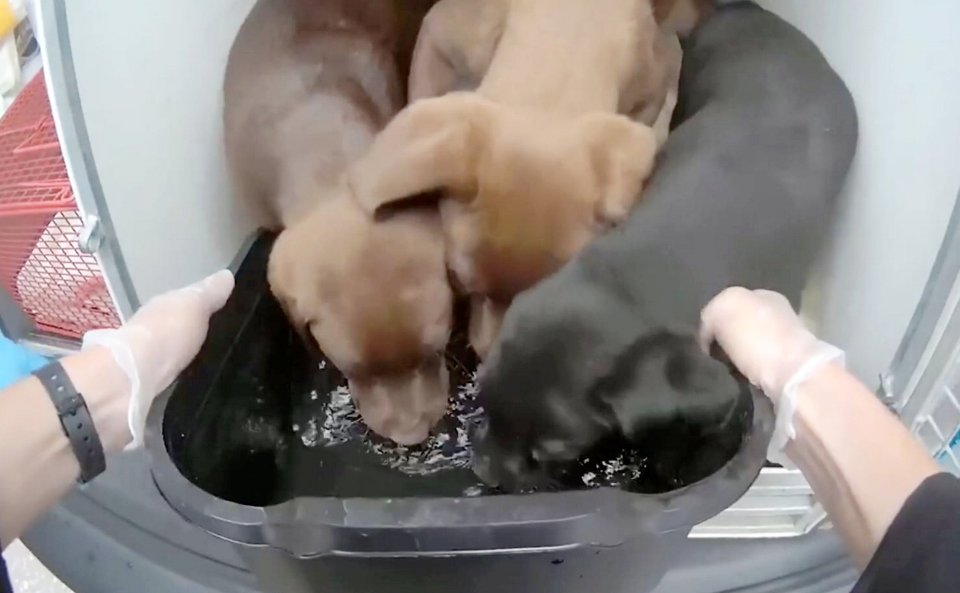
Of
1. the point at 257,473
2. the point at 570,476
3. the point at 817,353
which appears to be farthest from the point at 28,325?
the point at 817,353

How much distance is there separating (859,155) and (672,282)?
1.13ft

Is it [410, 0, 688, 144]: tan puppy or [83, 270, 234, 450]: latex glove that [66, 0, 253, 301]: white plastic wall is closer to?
[83, 270, 234, 450]: latex glove

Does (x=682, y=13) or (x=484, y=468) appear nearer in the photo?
(x=484, y=468)

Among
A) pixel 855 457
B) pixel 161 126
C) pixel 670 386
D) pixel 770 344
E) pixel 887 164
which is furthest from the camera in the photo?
pixel 161 126

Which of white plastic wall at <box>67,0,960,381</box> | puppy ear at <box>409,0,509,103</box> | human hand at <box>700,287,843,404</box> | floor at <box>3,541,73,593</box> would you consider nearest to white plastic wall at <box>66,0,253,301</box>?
white plastic wall at <box>67,0,960,381</box>

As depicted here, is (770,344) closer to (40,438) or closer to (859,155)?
(859,155)

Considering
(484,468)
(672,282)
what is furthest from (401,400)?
(672,282)

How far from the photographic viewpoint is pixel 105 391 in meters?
0.92

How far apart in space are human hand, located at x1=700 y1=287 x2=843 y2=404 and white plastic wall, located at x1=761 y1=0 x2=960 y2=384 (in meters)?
0.22

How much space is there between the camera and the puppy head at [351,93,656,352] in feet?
3.54

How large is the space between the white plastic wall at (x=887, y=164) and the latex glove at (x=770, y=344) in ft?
0.73

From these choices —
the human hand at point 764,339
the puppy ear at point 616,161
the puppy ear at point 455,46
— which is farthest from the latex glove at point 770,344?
the puppy ear at point 455,46

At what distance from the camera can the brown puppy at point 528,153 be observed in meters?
1.08

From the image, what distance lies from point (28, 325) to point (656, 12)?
40.1 inches
